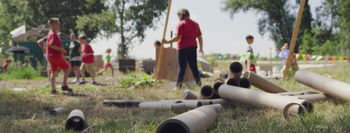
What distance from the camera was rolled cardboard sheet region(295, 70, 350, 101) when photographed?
3336 millimetres

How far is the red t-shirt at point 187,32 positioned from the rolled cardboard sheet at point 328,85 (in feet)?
9.14

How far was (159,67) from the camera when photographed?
671 centimetres

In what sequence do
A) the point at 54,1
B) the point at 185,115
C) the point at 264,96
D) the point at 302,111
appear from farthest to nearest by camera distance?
the point at 54,1, the point at 264,96, the point at 302,111, the point at 185,115

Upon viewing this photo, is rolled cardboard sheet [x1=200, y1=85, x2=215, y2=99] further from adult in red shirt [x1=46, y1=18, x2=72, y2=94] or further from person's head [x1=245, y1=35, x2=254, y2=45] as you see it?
person's head [x1=245, y1=35, x2=254, y2=45]

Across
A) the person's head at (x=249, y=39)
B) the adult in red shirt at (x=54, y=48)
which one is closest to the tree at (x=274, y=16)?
the person's head at (x=249, y=39)

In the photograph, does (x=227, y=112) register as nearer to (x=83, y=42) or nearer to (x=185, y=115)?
(x=185, y=115)

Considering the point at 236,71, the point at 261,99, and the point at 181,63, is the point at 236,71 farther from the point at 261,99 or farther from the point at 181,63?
the point at 181,63

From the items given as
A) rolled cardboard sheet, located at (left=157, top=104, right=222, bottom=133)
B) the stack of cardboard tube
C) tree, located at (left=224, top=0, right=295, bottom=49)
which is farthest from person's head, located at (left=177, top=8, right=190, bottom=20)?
tree, located at (left=224, top=0, right=295, bottom=49)

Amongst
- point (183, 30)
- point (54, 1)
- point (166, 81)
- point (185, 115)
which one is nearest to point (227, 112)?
point (185, 115)

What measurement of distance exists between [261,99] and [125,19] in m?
26.5

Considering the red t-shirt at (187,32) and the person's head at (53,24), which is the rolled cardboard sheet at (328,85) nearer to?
the red t-shirt at (187,32)

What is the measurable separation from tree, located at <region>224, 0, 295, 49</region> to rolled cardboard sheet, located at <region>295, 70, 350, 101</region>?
112 feet

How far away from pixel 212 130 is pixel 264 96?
94 cm

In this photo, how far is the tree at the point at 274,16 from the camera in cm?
3653
